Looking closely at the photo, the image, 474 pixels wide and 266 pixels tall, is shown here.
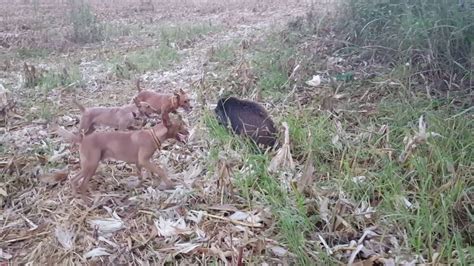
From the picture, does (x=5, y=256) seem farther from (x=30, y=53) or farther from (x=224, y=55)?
(x=30, y=53)

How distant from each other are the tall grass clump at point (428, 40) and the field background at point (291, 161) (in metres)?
0.02

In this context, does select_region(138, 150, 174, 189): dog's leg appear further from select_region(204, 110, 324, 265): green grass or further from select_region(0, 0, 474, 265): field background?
select_region(204, 110, 324, 265): green grass

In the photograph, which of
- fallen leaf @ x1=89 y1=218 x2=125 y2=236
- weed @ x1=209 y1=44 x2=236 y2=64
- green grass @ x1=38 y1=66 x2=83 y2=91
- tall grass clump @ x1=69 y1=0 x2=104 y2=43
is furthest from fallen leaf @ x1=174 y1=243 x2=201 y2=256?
tall grass clump @ x1=69 y1=0 x2=104 y2=43

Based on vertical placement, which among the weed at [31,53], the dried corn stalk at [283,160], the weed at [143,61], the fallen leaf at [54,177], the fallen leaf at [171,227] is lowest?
the weed at [31,53]

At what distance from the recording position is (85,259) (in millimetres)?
2836

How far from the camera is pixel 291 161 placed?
3.59 m

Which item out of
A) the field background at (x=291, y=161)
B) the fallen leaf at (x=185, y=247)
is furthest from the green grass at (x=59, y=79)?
the fallen leaf at (x=185, y=247)

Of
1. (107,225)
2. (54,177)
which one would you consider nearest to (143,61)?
(54,177)

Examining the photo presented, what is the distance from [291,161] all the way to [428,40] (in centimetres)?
196

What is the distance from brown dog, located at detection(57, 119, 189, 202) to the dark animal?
0.77 meters

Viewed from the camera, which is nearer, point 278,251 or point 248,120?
point 278,251

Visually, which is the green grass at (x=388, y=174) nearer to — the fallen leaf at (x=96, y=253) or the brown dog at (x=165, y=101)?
the brown dog at (x=165, y=101)

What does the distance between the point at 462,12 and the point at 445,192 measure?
2.10 m

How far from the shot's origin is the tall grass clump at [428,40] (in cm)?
443
